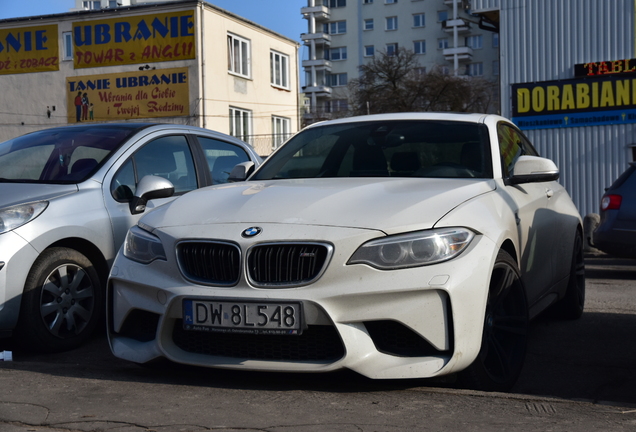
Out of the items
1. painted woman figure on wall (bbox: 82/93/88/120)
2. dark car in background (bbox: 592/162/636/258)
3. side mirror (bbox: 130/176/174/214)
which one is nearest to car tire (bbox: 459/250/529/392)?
side mirror (bbox: 130/176/174/214)

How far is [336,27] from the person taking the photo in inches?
3243

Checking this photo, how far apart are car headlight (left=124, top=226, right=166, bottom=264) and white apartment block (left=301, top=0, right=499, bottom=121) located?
6867 cm

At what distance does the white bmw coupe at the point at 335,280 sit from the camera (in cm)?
363

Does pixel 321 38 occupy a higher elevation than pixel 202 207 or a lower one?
higher

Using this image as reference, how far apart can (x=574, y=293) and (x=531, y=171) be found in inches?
68.5

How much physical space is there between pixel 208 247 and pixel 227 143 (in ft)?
11.0

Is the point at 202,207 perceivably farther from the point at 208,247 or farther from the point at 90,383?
the point at 90,383

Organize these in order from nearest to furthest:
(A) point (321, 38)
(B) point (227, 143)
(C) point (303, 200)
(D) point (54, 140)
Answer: (C) point (303, 200), (D) point (54, 140), (B) point (227, 143), (A) point (321, 38)

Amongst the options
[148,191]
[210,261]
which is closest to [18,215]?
[148,191]

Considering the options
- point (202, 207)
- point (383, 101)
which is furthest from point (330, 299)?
point (383, 101)

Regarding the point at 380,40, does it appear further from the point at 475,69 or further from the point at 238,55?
the point at 238,55

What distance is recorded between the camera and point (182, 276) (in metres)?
3.90

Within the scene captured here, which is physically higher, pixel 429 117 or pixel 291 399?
pixel 429 117

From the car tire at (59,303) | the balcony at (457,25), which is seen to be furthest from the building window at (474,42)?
the car tire at (59,303)
